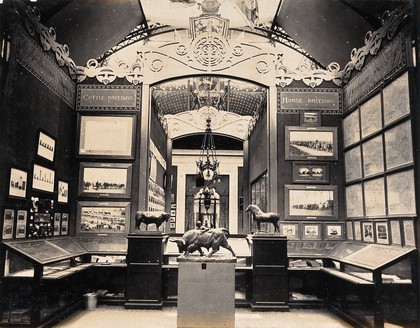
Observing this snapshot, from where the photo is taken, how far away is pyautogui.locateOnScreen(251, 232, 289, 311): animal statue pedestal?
21.2 ft

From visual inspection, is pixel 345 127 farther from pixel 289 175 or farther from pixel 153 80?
pixel 153 80

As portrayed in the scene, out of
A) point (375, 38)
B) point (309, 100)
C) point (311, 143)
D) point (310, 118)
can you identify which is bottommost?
point (311, 143)

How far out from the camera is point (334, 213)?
7129 mm

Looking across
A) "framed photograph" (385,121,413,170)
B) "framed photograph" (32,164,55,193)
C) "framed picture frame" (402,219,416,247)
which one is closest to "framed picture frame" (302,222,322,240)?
"framed photograph" (385,121,413,170)

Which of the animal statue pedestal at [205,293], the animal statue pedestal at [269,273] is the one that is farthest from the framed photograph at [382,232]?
the animal statue pedestal at [205,293]

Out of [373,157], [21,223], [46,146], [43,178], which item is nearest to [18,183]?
[21,223]

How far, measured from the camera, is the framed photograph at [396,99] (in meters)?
4.97

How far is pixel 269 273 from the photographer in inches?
257

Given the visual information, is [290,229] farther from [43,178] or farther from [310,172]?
[43,178]

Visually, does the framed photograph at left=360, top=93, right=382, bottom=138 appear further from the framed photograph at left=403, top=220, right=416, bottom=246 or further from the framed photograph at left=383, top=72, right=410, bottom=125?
the framed photograph at left=403, top=220, right=416, bottom=246

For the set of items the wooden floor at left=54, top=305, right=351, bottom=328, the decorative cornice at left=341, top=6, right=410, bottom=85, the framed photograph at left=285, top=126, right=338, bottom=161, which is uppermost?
the decorative cornice at left=341, top=6, right=410, bottom=85

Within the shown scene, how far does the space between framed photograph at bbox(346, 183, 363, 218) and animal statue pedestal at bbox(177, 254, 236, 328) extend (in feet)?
8.18

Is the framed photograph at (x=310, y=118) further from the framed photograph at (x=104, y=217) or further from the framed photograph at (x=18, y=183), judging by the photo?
the framed photograph at (x=18, y=183)

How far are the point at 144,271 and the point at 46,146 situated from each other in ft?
7.56
